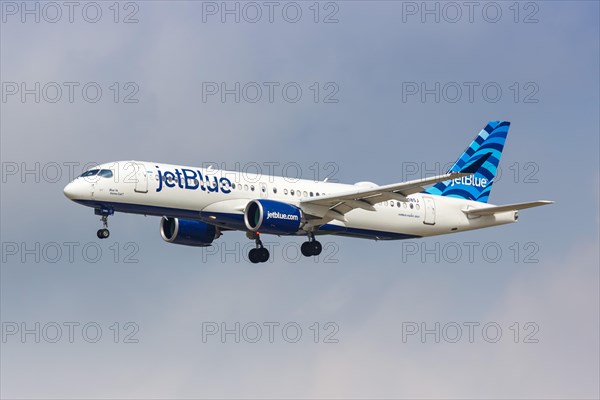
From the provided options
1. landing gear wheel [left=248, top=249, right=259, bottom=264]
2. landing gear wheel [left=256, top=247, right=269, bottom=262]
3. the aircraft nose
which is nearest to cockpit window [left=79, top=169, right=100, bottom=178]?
the aircraft nose

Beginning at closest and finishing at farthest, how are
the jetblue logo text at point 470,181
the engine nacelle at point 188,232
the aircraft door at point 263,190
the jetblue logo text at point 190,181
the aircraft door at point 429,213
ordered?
the jetblue logo text at point 190,181 < the aircraft door at point 263,190 < the engine nacelle at point 188,232 < the aircraft door at point 429,213 < the jetblue logo text at point 470,181

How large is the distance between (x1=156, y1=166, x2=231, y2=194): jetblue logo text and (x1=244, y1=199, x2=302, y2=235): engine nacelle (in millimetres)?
1563

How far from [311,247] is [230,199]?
18.5 feet

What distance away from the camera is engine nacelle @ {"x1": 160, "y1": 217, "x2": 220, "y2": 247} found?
213 ft

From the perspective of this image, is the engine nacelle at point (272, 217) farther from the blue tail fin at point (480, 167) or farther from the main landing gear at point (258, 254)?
the blue tail fin at point (480, 167)

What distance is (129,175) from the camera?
58.3m

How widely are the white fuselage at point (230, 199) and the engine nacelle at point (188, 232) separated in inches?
72.9

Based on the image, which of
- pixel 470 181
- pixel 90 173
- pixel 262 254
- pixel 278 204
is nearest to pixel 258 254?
pixel 262 254

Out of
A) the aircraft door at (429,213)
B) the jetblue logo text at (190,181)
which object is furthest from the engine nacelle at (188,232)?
the aircraft door at (429,213)

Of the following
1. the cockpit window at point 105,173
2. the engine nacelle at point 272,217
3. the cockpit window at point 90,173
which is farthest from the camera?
the engine nacelle at point 272,217

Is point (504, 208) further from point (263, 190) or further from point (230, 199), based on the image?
point (230, 199)

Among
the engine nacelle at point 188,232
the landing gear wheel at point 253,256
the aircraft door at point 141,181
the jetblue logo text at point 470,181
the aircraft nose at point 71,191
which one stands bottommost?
the landing gear wheel at point 253,256

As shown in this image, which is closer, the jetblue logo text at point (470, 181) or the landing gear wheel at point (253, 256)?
the landing gear wheel at point (253, 256)

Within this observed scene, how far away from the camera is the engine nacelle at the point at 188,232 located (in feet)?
213
